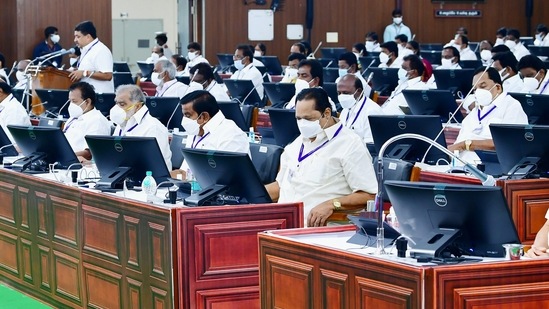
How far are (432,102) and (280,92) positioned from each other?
277cm

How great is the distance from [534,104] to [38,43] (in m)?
9.52

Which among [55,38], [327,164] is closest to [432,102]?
[327,164]

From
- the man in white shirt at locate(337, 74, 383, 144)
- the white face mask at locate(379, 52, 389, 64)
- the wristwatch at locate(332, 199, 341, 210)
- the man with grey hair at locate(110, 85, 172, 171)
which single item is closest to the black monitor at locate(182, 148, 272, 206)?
the wristwatch at locate(332, 199, 341, 210)

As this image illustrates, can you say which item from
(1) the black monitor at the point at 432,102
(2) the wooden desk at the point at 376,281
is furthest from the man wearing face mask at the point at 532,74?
(2) the wooden desk at the point at 376,281

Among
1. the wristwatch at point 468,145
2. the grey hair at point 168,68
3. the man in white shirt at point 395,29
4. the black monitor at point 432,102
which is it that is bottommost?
the wristwatch at point 468,145

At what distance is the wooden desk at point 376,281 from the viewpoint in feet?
13.4

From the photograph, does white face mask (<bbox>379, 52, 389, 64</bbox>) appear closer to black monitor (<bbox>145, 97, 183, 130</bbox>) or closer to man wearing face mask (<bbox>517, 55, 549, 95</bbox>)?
man wearing face mask (<bbox>517, 55, 549, 95</bbox>)

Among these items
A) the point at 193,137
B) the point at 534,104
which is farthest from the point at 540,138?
the point at 534,104

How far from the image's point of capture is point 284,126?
8883mm

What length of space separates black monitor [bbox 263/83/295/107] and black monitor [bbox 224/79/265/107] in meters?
1.30

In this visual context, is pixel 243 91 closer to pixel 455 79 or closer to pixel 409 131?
pixel 455 79

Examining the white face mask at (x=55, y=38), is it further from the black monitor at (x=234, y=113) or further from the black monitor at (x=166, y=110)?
the black monitor at (x=234, y=113)

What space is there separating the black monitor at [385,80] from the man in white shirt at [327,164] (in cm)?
804

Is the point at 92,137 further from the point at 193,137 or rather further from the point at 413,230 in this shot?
the point at 413,230
